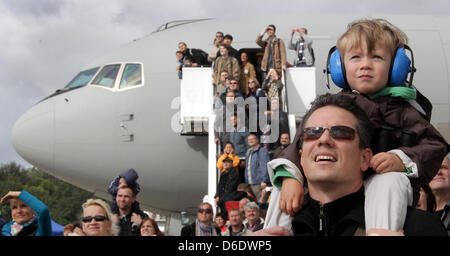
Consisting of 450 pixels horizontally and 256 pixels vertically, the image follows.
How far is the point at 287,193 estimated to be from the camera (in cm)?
179

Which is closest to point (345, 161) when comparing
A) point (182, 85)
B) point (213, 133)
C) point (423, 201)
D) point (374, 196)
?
point (374, 196)

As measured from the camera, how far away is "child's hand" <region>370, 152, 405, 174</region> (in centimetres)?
174

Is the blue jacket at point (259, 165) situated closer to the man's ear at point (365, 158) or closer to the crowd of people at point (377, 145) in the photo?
the crowd of people at point (377, 145)

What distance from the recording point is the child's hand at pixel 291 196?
175cm

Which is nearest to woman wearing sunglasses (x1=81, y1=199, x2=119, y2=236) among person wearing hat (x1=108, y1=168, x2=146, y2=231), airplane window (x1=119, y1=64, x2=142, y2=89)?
person wearing hat (x1=108, y1=168, x2=146, y2=231)

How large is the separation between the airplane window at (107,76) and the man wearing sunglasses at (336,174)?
7974 millimetres

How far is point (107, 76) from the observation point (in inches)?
377

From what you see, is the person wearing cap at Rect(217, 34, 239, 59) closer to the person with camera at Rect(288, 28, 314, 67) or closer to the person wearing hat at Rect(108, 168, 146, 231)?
the person with camera at Rect(288, 28, 314, 67)

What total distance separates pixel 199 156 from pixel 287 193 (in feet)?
23.1

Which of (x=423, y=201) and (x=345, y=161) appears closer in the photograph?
(x=345, y=161)
